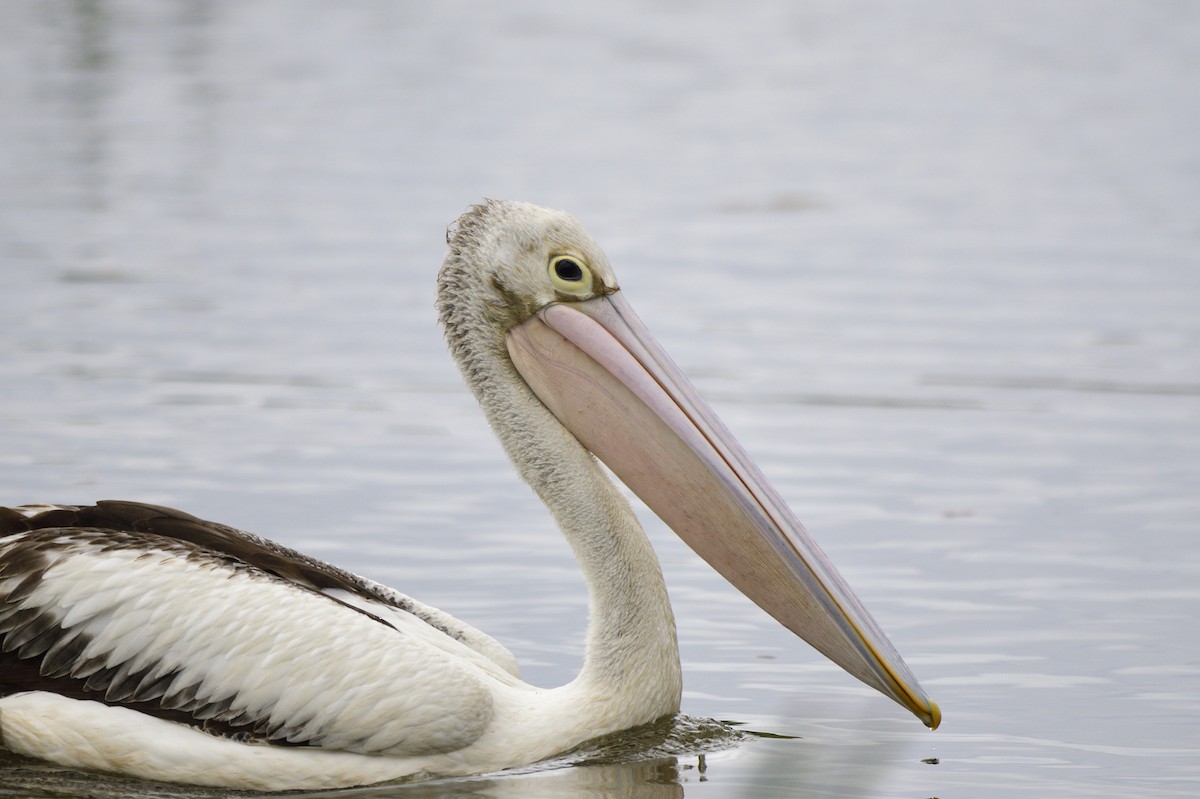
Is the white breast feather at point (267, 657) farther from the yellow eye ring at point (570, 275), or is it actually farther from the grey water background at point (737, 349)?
the yellow eye ring at point (570, 275)

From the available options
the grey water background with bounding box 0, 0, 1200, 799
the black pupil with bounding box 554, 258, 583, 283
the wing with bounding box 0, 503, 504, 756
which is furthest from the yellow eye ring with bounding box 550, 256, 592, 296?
the grey water background with bounding box 0, 0, 1200, 799

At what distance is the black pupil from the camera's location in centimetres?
538

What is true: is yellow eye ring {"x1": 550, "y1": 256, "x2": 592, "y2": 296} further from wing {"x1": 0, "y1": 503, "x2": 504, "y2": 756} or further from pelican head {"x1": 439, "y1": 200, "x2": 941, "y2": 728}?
wing {"x1": 0, "y1": 503, "x2": 504, "y2": 756}

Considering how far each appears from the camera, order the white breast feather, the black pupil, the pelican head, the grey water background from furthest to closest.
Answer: the grey water background
the black pupil
the pelican head
the white breast feather

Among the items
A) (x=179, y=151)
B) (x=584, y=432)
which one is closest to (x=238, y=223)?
(x=179, y=151)

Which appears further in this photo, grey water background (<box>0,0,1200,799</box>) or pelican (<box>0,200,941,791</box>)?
grey water background (<box>0,0,1200,799</box>)

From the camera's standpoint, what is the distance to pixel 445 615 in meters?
5.46

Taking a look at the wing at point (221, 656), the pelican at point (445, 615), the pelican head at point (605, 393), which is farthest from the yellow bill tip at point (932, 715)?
the wing at point (221, 656)

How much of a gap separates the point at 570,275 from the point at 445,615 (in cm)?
101

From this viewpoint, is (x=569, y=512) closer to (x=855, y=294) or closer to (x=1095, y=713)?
(x=1095, y=713)

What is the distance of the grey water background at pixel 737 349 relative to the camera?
607 centimetres

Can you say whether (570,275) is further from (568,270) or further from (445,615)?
(445,615)

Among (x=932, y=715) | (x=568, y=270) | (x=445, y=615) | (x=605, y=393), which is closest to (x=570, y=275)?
(x=568, y=270)

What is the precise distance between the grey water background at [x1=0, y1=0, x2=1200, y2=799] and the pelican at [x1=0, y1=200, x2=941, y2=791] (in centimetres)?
18
